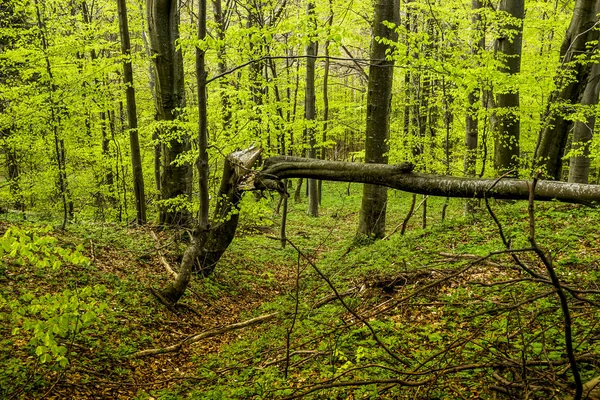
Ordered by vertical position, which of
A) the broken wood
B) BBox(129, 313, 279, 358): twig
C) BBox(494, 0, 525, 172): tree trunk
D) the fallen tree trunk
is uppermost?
BBox(494, 0, 525, 172): tree trunk

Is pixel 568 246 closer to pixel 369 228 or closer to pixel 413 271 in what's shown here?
pixel 413 271

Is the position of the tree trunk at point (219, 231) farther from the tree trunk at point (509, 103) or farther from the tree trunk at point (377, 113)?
the tree trunk at point (509, 103)

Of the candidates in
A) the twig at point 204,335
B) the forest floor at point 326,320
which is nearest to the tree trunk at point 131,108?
the forest floor at point 326,320

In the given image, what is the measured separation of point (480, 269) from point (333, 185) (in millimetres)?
21717

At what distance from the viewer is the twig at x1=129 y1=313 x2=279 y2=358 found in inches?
198

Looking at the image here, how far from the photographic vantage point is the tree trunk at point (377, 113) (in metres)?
8.12

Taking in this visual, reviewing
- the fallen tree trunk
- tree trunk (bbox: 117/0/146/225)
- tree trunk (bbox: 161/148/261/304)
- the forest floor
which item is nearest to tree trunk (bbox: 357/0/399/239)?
the forest floor

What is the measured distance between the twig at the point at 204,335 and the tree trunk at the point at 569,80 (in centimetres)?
660

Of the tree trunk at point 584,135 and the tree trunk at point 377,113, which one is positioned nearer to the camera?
the tree trunk at point 377,113

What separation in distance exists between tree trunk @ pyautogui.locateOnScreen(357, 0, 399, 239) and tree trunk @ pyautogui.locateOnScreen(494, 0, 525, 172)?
126 inches

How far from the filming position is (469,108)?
9156 mm

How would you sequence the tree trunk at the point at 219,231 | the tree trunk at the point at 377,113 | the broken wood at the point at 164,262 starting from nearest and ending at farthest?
1. the tree trunk at the point at 219,231
2. the broken wood at the point at 164,262
3. the tree trunk at the point at 377,113

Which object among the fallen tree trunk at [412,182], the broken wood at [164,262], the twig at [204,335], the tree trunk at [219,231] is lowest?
the twig at [204,335]

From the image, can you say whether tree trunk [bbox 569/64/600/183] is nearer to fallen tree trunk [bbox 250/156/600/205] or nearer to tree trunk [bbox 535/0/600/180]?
tree trunk [bbox 535/0/600/180]
